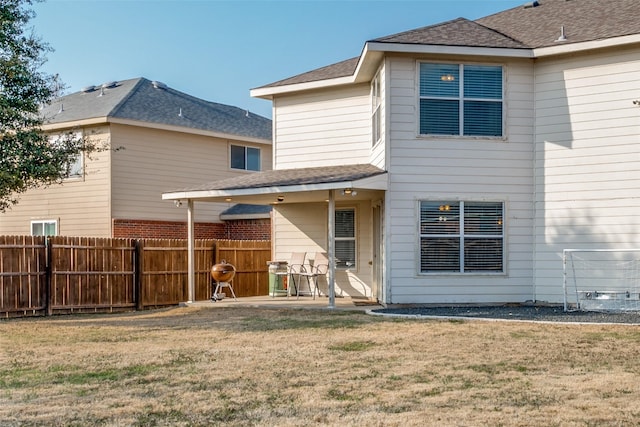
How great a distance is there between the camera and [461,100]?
13875mm

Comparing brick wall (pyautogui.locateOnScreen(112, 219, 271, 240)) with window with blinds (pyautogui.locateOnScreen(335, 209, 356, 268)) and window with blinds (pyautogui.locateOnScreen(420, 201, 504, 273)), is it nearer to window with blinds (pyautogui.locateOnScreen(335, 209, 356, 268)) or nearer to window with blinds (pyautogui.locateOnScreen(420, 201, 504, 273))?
window with blinds (pyautogui.locateOnScreen(335, 209, 356, 268))

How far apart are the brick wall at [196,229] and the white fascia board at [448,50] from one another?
9.39m

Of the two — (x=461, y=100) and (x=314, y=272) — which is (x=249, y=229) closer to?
(x=314, y=272)

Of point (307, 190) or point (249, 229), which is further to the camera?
point (249, 229)

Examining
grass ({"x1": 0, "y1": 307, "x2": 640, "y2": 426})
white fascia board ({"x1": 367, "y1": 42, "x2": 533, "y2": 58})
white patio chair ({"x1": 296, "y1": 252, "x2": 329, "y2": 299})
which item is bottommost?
grass ({"x1": 0, "y1": 307, "x2": 640, "y2": 426})

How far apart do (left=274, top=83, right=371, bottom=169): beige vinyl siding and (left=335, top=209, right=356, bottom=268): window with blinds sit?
1.21 metres

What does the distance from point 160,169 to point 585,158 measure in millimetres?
12827

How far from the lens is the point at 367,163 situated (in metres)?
15.9

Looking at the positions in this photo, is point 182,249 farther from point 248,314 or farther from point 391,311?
point 391,311

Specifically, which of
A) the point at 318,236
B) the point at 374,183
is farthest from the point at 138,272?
the point at 374,183

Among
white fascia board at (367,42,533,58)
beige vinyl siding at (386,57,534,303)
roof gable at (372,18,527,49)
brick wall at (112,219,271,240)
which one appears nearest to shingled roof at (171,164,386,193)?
beige vinyl siding at (386,57,534,303)

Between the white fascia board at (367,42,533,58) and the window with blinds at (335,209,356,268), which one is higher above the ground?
the white fascia board at (367,42,533,58)

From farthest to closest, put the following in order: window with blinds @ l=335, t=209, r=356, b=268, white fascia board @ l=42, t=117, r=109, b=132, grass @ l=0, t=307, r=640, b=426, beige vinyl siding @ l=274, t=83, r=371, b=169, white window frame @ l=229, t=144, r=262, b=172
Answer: white window frame @ l=229, t=144, r=262, b=172 → white fascia board @ l=42, t=117, r=109, b=132 → window with blinds @ l=335, t=209, r=356, b=268 → beige vinyl siding @ l=274, t=83, r=371, b=169 → grass @ l=0, t=307, r=640, b=426

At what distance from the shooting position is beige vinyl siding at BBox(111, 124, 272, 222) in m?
20.8
